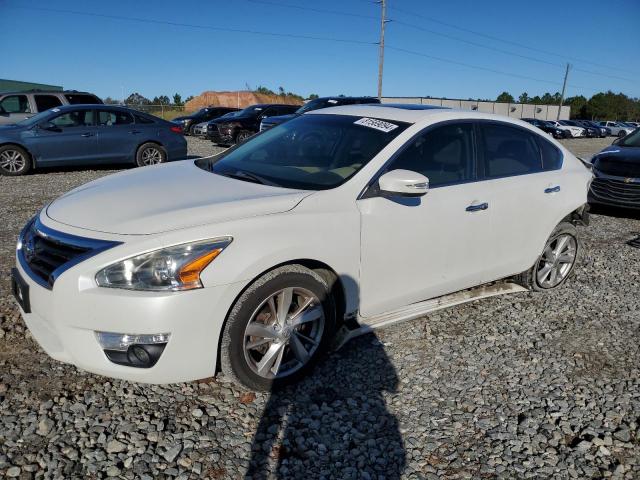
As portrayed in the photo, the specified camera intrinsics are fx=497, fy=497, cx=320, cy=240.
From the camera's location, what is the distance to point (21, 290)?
270cm

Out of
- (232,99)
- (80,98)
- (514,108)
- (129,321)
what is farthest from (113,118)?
(514,108)

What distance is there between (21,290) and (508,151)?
3.59 m

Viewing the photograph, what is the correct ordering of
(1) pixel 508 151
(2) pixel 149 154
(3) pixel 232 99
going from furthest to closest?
(3) pixel 232 99, (2) pixel 149 154, (1) pixel 508 151

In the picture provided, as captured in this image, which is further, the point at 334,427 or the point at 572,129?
the point at 572,129

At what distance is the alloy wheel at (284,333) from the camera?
2.78 m

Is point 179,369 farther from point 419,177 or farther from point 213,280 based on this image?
point 419,177

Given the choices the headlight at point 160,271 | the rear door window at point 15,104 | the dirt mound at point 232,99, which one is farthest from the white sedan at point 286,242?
the dirt mound at point 232,99

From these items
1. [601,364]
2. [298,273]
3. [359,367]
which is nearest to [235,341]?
[298,273]

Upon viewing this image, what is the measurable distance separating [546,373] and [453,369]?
0.62m

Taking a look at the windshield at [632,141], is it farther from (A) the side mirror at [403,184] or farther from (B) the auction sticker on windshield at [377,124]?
(A) the side mirror at [403,184]

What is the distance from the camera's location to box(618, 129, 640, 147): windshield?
8.83 m

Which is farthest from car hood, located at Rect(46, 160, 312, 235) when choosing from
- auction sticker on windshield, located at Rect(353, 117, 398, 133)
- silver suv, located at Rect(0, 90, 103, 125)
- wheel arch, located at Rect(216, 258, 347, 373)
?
silver suv, located at Rect(0, 90, 103, 125)

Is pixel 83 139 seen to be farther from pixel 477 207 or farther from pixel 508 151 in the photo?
pixel 477 207

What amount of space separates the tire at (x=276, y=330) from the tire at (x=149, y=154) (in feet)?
30.4
